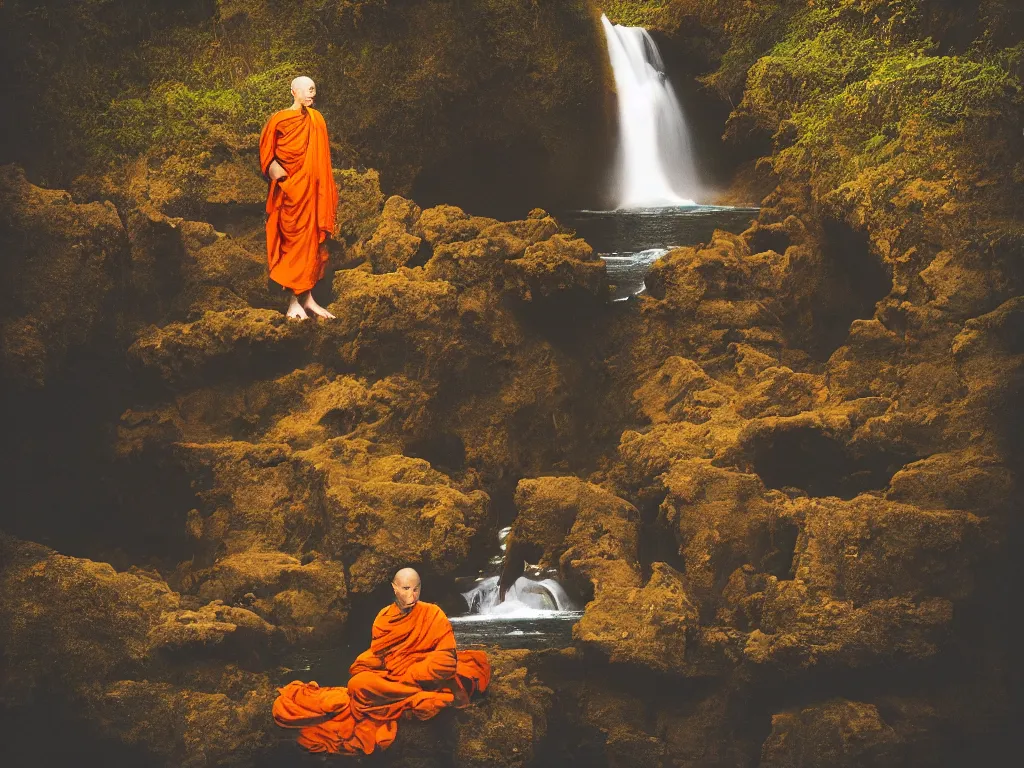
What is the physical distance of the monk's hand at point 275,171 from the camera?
8789 millimetres

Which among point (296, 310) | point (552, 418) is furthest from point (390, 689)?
point (296, 310)

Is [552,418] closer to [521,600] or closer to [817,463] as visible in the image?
[521,600]

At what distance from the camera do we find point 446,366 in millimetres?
9055

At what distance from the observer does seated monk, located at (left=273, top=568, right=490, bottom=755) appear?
7316 mm

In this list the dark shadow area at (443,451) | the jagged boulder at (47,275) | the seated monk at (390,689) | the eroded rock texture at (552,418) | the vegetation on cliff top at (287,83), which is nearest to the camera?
the seated monk at (390,689)

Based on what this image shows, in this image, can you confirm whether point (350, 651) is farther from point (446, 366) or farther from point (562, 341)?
point (562, 341)

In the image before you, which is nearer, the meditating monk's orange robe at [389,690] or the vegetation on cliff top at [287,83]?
the meditating monk's orange robe at [389,690]

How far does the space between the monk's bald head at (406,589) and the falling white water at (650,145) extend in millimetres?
3506

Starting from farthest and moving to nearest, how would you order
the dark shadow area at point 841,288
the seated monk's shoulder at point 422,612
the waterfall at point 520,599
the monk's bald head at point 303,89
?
the dark shadow area at point 841,288
the monk's bald head at point 303,89
the waterfall at point 520,599
the seated monk's shoulder at point 422,612

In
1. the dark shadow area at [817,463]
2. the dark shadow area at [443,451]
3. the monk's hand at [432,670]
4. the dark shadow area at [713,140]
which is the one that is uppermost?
the dark shadow area at [713,140]

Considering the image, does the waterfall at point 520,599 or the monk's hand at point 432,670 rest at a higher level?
the waterfall at point 520,599

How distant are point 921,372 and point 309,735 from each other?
4515 mm

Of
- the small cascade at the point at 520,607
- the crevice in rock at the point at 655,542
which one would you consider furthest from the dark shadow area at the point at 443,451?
the crevice in rock at the point at 655,542

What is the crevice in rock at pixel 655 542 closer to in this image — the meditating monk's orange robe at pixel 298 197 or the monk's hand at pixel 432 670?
the monk's hand at pixel 432 670
